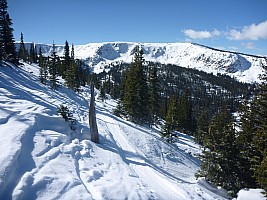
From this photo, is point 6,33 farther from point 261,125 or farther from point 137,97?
point 261,125

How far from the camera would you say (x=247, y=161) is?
14102 millimetres

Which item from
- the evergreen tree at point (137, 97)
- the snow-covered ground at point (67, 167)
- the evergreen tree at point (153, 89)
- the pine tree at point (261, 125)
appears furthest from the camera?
the evergreen tree at point (153, 89)

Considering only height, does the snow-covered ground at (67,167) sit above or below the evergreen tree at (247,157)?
above

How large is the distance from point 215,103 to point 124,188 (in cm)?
14546

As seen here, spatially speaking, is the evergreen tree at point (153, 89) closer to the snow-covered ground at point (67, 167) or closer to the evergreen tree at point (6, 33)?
the snow-covered ground at point (67, 167)

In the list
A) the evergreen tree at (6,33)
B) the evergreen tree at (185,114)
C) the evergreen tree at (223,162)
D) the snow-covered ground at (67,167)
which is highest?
the evergreen tree at (6,33)

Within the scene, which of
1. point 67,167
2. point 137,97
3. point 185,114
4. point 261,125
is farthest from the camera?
point 185,114

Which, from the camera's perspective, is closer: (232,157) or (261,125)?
(261,125)

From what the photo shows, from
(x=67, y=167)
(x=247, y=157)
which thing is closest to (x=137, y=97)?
(x=247, y=157)

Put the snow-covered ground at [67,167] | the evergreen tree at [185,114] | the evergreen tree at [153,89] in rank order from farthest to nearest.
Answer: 1. the evergreen tree at [185,114]
2. the evergreen tree at [153,89]
3. the snow-covered ground at [67,167]

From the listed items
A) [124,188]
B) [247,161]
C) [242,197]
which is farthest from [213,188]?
[124,188]

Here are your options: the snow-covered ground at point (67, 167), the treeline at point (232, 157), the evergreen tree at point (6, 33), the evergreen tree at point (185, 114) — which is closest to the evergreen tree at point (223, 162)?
the treeline at point (232, 157)

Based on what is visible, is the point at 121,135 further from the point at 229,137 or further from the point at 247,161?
Result: the point at 247,161

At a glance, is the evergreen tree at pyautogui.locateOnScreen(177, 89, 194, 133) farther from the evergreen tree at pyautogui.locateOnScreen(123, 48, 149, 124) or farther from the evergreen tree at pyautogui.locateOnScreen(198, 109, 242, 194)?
the evergreen tree at pyautogui.locateOnScreen(198, 109, 242, 194)
